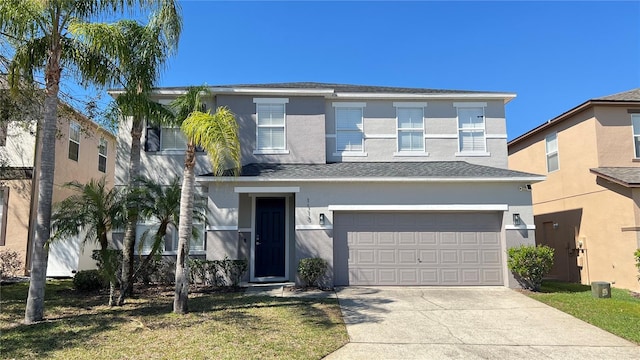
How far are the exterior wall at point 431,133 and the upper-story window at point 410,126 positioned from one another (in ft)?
0.52

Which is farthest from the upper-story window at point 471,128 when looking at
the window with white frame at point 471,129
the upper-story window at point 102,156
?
the upper-story window at point 102,156

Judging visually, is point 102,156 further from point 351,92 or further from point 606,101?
point 606,101

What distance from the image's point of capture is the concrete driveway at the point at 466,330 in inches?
251

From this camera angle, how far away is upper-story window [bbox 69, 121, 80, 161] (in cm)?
1659

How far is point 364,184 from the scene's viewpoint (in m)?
12.0

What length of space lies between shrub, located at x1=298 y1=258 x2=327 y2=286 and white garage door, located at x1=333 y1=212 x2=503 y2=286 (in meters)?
0.67

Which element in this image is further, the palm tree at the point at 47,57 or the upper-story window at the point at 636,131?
the upper-story window at the point at 636,131

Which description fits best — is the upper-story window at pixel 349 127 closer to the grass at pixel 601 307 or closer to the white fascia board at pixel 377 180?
the white fascia board at pixel 377 180

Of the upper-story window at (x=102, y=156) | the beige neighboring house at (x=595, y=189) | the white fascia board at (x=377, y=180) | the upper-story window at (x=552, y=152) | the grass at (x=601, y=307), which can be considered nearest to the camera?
the grass at (x=601, y=307)

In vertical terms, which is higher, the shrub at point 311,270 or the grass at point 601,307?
the shrub at point 311,270

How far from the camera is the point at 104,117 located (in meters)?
11.4

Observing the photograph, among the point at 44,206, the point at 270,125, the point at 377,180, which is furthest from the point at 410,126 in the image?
the point at 44,206

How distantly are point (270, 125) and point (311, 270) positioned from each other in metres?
5.00

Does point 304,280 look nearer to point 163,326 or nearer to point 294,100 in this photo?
point 163,326
